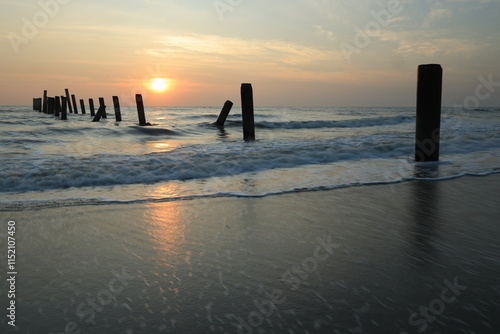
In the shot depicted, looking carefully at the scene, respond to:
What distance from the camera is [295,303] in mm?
1722

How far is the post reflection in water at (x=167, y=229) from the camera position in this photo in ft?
7.86

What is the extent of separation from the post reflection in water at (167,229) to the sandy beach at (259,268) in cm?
2

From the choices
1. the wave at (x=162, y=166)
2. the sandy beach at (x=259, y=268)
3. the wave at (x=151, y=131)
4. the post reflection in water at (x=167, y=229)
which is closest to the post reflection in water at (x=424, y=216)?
the sandy beach at (x=259, y=268)

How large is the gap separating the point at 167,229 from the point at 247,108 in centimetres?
927

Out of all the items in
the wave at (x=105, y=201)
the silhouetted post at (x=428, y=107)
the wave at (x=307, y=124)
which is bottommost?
the wave at (x=307, y=124)

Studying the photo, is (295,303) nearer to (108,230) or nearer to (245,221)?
(245,221)

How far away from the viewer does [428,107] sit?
644 centimetres

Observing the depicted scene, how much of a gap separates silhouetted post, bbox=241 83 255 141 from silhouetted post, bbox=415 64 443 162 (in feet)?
20.3

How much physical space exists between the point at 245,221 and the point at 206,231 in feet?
1.38

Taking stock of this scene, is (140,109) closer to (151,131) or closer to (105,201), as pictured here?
(151,131)

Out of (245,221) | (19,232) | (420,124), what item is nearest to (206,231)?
(245,221)

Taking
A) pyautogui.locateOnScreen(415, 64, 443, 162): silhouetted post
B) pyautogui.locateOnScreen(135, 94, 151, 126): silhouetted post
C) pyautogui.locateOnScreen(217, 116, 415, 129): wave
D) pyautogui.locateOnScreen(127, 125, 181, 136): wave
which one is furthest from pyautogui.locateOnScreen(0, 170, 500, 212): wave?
pyautogui.locateOnScreen(217, 116, 415, 129): wave

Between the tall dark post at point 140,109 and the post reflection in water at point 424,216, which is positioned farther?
the tall dark post at point 140,109

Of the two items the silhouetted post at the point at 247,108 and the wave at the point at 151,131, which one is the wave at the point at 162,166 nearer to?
the silhouetted post at the point at 247,108
